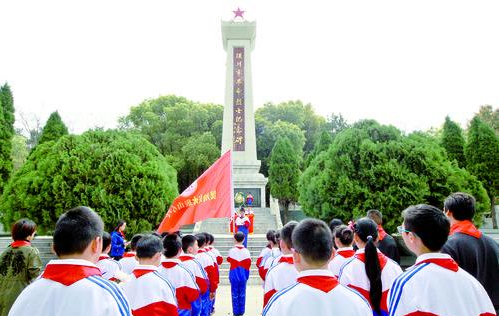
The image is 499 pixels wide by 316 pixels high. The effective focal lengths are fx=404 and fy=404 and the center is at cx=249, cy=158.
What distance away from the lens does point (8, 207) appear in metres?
12.3

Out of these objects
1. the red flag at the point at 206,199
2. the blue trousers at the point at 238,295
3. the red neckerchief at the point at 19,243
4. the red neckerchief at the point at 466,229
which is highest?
the red flag at the point at 206,199

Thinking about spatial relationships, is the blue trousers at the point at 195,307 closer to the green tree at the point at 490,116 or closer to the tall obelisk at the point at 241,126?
the tall obelisk at the point at 241,126

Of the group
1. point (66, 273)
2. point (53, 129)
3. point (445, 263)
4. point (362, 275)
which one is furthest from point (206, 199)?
point (53, 129)

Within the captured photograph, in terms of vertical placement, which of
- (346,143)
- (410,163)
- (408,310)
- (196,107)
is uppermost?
(196,107)

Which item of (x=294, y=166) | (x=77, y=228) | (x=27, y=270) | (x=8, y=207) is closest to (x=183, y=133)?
(x=294, y=166)

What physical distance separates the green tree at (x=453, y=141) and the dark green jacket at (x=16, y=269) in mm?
25340

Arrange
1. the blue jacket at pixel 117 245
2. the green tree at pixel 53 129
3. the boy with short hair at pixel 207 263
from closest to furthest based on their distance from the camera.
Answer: the boy with short hair at pixel 207 263
the blue jacket at pixel 117 245
the green tree at pixel 53 129

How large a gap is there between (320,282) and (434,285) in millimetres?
593

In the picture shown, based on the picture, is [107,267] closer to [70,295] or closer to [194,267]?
[194,267]

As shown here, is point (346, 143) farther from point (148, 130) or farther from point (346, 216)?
point (148, 130)

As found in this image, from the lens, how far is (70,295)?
1790mm

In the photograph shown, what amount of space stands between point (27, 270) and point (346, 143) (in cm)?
1007

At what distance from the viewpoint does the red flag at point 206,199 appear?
16.4 ft

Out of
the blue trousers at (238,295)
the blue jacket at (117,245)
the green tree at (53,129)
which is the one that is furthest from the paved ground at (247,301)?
the green tree at (53,129)
